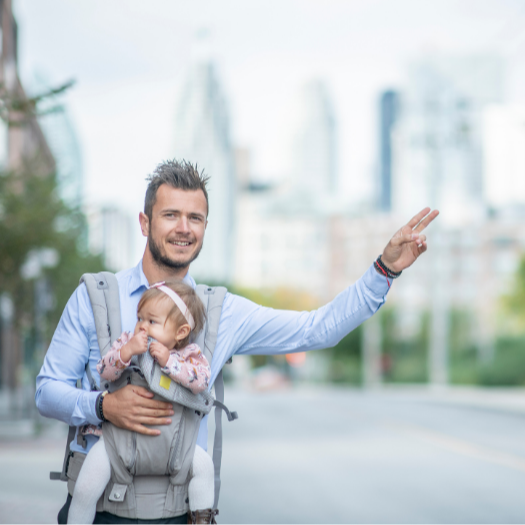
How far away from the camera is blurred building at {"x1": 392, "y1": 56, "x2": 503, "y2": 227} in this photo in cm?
4572

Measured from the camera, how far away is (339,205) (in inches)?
6708

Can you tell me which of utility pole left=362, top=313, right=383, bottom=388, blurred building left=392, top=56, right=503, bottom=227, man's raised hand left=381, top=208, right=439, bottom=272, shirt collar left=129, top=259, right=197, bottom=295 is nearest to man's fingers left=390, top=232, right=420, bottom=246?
man's raised hand left=381, top=208, right=439, bottom=272

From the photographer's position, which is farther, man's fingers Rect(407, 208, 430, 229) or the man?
man's fingers Rect(407, 208, 430, 229)

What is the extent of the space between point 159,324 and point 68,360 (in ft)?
1.19

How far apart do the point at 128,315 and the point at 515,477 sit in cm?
908

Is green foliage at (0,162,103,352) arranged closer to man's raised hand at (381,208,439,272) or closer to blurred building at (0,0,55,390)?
blurred building at (0,0,55,390)

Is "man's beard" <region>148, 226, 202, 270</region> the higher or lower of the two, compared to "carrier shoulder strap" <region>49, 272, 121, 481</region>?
higher

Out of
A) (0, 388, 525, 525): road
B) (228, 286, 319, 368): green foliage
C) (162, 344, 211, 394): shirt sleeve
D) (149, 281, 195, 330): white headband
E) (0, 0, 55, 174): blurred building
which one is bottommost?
(0, 388, 525, 525): road

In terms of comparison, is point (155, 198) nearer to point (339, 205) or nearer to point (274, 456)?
point (274, 456)

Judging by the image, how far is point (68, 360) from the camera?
3.04 metres

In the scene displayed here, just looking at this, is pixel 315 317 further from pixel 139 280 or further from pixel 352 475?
pixel 352 475

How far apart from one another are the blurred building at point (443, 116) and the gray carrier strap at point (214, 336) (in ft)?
138

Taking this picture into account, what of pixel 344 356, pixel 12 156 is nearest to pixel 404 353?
pixel 344 356

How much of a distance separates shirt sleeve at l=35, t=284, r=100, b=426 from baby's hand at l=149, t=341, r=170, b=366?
11.1 inches
